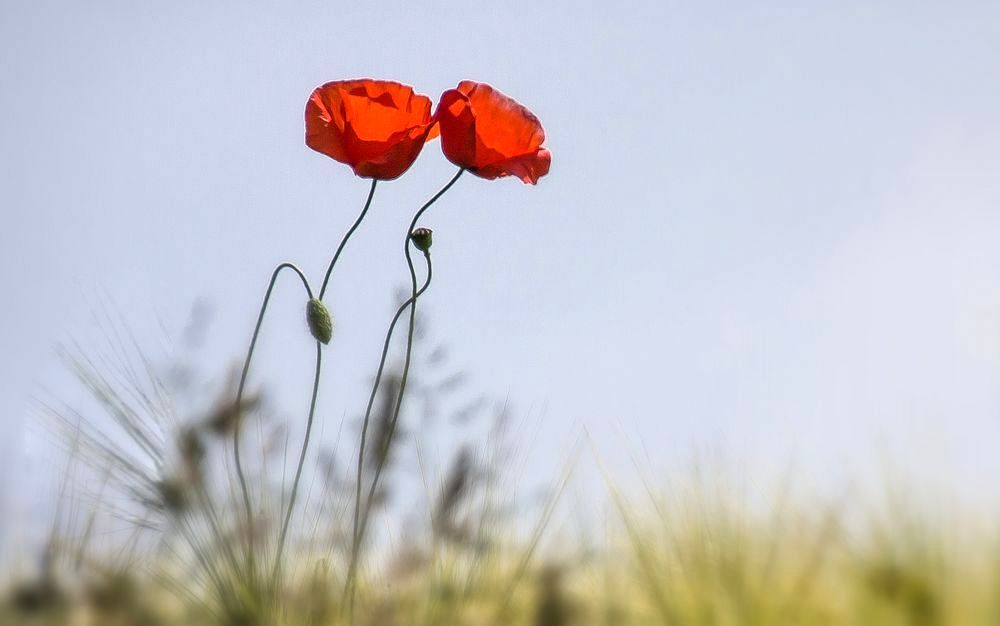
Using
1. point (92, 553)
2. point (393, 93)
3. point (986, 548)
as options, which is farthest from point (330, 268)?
point (986, 548)

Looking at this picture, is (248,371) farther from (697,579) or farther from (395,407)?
(697,579)

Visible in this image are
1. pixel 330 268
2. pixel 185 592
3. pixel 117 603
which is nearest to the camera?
pixel 117 603

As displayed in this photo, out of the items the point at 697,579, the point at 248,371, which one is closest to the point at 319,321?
the point at 248,371

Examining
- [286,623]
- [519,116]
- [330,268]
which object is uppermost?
[519,116]

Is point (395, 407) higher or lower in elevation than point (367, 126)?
lower

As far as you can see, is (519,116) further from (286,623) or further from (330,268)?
(286,623)

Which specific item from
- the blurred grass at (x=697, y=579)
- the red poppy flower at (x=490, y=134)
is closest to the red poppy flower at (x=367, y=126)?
the red poppy flower at (x=490, y=134)
